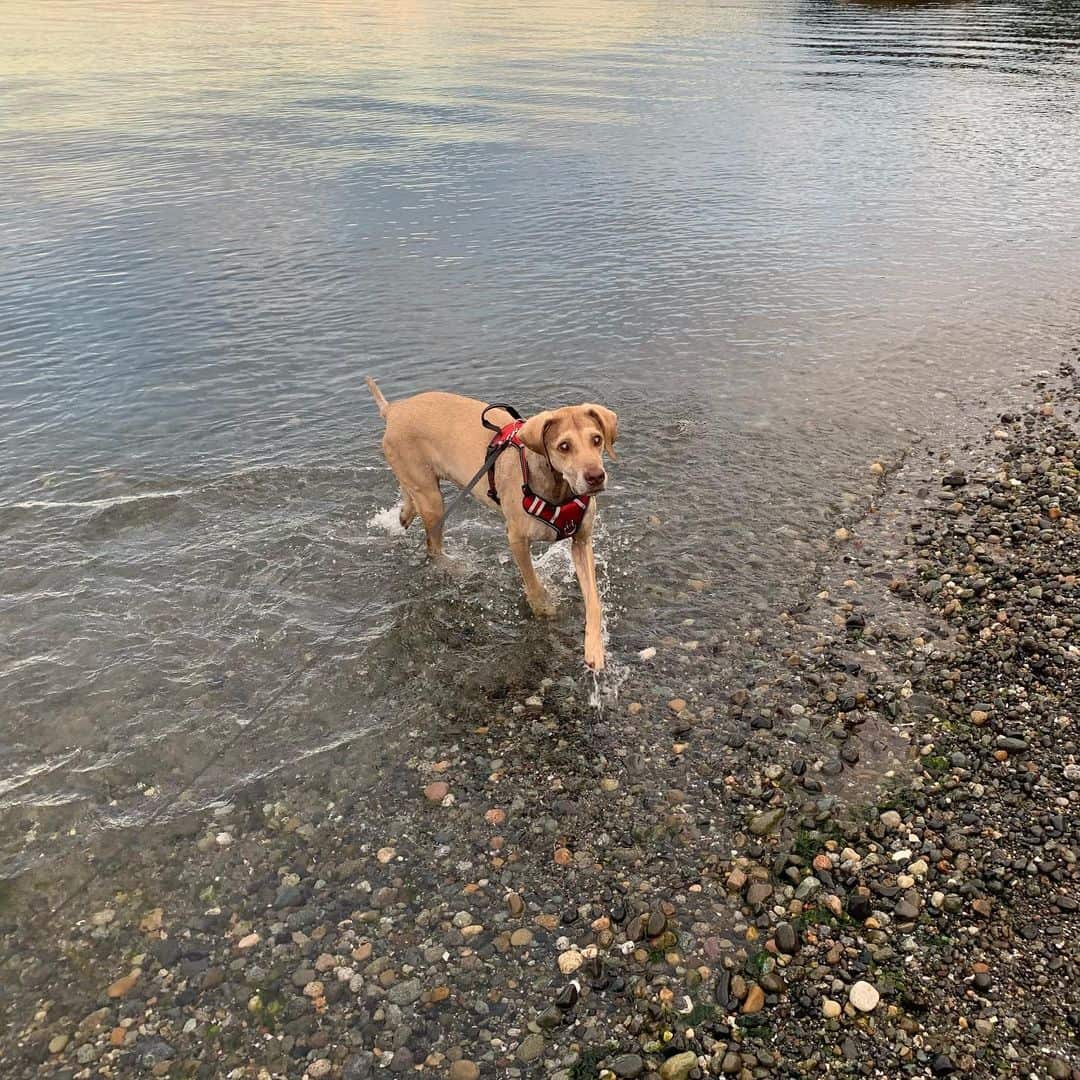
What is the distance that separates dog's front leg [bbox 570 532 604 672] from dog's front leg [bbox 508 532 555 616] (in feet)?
1.49

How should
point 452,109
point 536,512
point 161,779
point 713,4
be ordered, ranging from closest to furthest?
point 161,779 → point 536,512 → point 452,109 → point 713,4

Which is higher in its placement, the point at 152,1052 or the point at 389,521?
the point at 152,1052

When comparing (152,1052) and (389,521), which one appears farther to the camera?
(389,521)

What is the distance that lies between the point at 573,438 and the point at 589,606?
1.42 metres

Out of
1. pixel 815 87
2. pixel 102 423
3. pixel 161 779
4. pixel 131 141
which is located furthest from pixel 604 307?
pixel 815 87

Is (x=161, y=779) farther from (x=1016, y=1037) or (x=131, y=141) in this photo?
(x=131, y=141)

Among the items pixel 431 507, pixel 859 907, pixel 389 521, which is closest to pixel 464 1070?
pixel 859 907

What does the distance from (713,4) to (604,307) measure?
3026 inches

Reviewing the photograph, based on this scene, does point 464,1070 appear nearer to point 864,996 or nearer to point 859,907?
point 864,996

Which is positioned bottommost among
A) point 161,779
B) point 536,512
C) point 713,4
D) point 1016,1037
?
point 161,779

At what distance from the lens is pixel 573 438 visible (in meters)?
6.49

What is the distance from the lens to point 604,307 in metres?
15.1

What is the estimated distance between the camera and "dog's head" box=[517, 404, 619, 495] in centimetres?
639

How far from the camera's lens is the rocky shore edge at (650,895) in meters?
4.16
